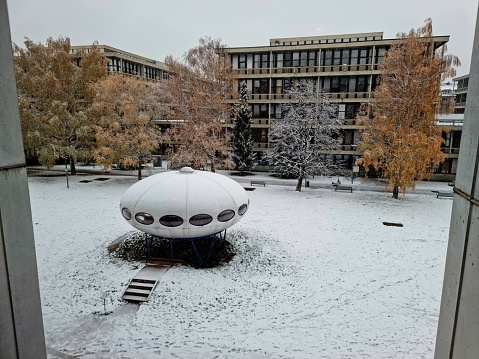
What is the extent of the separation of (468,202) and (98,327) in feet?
33.8

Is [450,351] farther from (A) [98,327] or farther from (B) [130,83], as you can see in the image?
(B) [130,83]

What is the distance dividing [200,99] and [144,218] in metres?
19.1

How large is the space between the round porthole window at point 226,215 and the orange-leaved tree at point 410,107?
14676mm

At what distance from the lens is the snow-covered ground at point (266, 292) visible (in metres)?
9.42

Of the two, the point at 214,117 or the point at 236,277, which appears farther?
the point at 214,117

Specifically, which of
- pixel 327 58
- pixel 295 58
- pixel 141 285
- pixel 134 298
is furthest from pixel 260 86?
pixel 134 298

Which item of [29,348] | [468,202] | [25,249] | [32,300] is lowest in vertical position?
[29,348]

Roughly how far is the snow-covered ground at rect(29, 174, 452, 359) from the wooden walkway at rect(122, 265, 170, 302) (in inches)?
12.8

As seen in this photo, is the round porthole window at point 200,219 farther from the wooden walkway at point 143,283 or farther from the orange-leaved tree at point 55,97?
the orange-leaved tree at point 55,97

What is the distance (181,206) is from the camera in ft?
45.0

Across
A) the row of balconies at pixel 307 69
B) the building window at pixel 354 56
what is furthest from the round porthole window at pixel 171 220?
the building window at pixel 354 56

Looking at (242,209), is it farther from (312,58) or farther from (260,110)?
(312,58)

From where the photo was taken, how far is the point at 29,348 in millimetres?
4453

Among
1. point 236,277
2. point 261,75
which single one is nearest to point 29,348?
point 236,277
